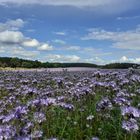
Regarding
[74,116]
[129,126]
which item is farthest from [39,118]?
[74,116]

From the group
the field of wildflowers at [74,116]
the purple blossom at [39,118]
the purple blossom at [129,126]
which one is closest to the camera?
the purple blossom at [129,126]

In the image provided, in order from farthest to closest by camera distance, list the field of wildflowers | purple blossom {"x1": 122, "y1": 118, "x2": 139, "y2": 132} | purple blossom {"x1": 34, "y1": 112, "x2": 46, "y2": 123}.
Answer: purple blossom {"x1": 34, "y1": 112, "x2": 46, "y2": 123} < the field of wildflowers < purple blossom {"x1": 122, "y1": 118, "x2": 139, "y2": 132}

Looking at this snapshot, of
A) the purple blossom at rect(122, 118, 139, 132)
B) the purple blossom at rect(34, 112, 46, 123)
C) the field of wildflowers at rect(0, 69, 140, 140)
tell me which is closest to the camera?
the purple blossom at rect(122, 118, 139, 132)

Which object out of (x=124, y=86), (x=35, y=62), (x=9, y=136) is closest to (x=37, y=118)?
(x=9, y=136)

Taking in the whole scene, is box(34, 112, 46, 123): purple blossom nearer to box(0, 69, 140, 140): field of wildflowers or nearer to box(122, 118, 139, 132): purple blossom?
box(0, 69, 140, 140): field of wildflowers

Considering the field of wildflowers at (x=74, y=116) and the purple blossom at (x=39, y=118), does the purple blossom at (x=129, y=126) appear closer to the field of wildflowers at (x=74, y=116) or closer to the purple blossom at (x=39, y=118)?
the field of wildflowers at (x=74, y=116)

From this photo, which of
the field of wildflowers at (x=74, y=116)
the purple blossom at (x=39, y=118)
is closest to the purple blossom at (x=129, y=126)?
the field of wildflowers at (x=74, y=116)

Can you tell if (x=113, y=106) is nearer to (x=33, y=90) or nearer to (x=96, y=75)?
(x=33, y=90)

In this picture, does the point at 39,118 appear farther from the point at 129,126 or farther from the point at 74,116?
the point at 74,116

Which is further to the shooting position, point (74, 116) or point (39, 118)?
point (74, 116)

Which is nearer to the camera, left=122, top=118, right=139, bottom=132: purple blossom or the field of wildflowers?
left=122, top=118, right=139, bottom=132: purple blossom

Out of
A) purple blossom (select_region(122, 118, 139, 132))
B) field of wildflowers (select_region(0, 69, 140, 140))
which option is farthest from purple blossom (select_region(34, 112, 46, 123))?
purple blossom (select_region(122, 118, 139, 132))

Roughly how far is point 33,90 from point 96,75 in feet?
9.99

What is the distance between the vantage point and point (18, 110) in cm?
631
